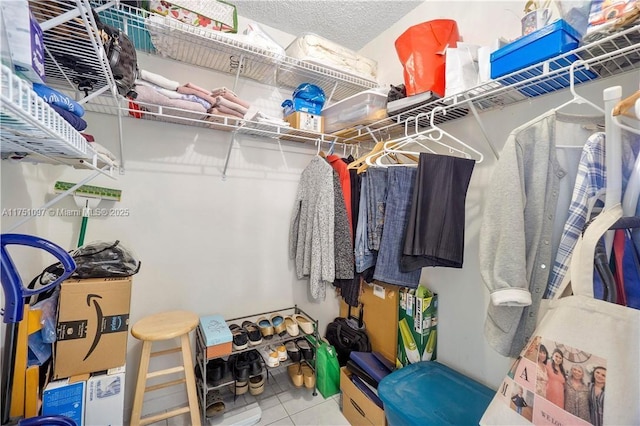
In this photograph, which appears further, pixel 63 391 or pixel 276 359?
pixel 276 359

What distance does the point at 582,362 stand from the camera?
54 centimetres

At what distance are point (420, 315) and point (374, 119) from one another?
1175mm

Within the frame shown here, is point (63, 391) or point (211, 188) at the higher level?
point (211, 188)

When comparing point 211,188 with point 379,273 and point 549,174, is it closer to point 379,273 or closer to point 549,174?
point 379,273

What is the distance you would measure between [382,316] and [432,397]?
561 mm

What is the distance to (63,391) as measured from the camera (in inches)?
39.0

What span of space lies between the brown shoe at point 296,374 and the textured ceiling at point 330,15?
93.0 inches

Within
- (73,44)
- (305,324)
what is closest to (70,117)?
(73,44)

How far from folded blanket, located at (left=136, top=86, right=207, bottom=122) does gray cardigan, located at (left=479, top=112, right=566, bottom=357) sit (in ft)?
4.43

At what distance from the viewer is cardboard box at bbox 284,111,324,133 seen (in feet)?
5.57

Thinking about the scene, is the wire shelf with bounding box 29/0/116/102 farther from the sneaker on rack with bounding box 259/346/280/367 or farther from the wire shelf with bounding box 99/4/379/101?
the sneaker on rack with bounding box 259/346/280/367

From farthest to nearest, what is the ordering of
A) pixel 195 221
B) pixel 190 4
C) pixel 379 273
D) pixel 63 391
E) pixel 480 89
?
pixel 195 221, pixel 379 273, pixel 190 4, pixel 480 89, pixel 63 391

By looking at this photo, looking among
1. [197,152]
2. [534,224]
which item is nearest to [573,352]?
[534,224]

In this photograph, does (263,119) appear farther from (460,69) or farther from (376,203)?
(460,69)
